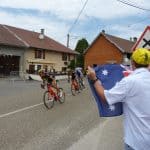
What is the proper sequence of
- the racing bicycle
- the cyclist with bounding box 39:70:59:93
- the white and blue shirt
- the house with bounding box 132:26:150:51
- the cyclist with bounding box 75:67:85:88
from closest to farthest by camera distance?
the white and blue shirt → the house with bounding box 132:26:150:51 → the racing bicycle → the cyclist with bounding box 39:70:59:93 → the cyclist with bounding box 75:67:85:88

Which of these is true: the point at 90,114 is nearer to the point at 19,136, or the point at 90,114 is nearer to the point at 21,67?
the point at 19,136

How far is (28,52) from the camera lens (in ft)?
205

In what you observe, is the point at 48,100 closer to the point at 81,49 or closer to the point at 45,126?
the point at 45,126

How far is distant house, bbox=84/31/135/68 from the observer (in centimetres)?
7793

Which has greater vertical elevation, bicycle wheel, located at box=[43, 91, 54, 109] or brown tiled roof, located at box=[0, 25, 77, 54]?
brown tiled roof, located at box=[0, 25, 77, 54]

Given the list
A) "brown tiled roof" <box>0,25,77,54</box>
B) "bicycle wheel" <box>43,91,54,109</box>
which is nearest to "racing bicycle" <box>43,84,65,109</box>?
"bicycle wheel" <box>43,91,54,109</box>

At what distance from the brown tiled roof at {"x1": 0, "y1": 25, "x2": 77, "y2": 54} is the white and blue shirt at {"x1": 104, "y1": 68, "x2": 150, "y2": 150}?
187ft

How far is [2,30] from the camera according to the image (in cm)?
6156

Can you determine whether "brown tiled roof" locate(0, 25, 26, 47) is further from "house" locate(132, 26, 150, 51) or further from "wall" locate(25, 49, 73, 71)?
"house" locate(132, 26, 150, 51)

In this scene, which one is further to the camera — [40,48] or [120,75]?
[40,48]

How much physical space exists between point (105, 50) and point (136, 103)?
2941 inches

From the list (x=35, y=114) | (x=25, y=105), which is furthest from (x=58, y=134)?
(x=25, y=105)

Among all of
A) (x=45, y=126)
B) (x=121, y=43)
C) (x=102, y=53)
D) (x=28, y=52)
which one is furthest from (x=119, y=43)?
(x=45, y=126)

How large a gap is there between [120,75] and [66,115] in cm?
986
